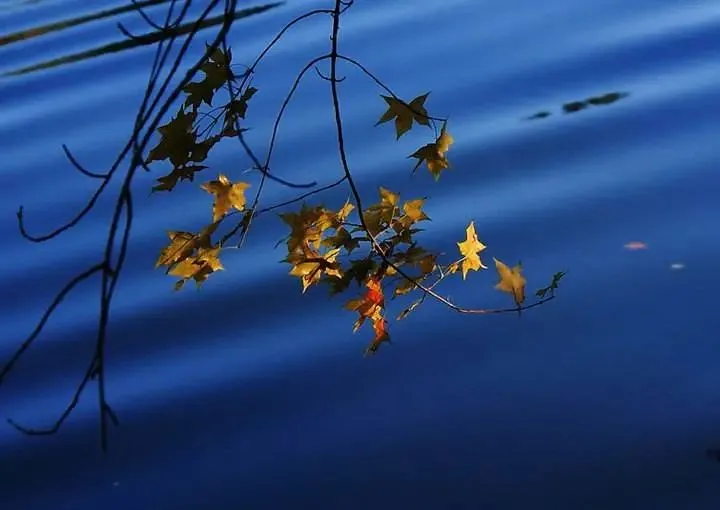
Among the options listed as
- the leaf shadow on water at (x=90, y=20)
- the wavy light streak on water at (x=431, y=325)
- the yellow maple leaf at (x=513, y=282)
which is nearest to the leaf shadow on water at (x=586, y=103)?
the wavy light streak on water at (x=431, y=325)

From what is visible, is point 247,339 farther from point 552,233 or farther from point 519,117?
point 519,117

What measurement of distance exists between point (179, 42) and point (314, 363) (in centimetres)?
214

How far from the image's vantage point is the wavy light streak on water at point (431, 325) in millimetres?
1968

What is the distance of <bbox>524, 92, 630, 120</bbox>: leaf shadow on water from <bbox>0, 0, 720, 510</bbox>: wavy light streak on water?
0.06 ft

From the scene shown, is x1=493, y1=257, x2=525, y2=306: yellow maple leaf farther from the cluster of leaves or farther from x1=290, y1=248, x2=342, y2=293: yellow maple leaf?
x1=290, y1=248, x2=342, y2=293: yellow maple leaf

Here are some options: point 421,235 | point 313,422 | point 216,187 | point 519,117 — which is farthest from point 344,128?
point 216,187

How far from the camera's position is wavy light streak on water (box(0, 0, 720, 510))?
197cm

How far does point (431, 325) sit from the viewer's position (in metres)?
2.32

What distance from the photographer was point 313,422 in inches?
82.7

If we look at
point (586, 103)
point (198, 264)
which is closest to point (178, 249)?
A: point (198, 264)

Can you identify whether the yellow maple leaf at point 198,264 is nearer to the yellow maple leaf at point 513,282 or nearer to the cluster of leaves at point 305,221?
the cluster of leaves at point 305,221

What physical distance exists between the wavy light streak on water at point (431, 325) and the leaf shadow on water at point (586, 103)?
2 cm

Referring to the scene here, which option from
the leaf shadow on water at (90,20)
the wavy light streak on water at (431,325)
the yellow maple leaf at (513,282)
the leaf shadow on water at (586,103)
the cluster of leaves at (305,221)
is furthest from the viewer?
the leaf shadow on water at (90,20)

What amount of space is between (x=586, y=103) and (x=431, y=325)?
1034mm
